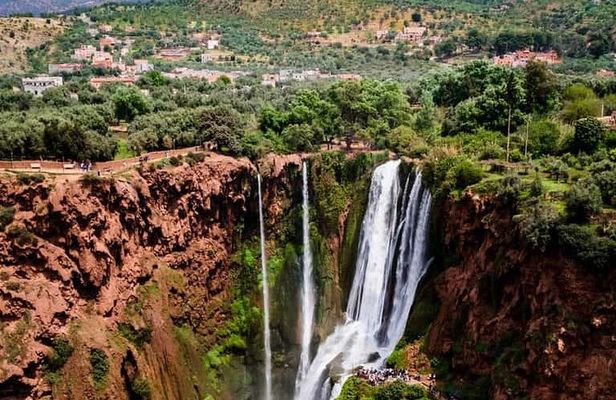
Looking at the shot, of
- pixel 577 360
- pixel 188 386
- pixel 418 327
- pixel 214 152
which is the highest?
pixel 214 152

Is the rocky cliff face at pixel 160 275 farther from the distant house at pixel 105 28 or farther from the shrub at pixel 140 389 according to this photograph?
the distant house at pixel 105 28

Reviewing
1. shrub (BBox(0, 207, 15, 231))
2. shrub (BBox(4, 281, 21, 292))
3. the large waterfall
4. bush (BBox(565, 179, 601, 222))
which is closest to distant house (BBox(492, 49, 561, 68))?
the large waterfall

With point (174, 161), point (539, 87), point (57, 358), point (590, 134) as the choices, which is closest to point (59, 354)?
point (57, 358)

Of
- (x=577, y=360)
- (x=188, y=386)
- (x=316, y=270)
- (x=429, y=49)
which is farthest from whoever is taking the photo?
(x=429, y=49)

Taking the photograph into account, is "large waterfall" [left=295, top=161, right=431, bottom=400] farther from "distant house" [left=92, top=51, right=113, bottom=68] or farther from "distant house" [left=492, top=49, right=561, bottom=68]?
"distant house" [left=92, top=51, right=113, bottom=68]

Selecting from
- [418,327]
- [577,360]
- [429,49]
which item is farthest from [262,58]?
[577,360]

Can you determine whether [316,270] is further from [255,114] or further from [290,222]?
[255,114]
